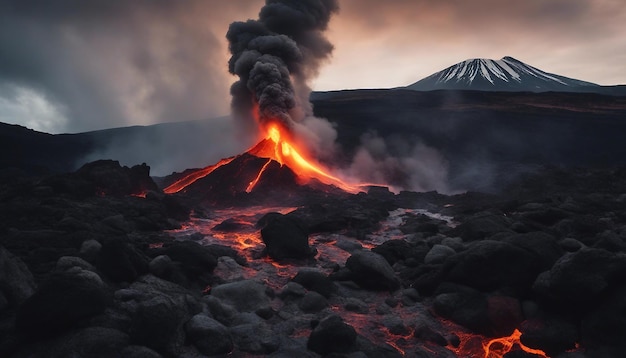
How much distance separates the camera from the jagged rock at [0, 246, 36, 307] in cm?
569

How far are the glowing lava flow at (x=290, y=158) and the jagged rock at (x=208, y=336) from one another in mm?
18875

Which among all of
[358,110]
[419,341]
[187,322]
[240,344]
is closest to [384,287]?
[419,341]

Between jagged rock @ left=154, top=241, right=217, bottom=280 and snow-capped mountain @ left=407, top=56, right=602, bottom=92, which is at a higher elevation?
snow-capped mountain @ left=407, top=56, right=602, bottom=92

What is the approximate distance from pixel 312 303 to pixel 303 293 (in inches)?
20.2

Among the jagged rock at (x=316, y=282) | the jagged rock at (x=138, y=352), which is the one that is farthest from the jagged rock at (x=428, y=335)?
the jagged rock at (x=138, y=352)

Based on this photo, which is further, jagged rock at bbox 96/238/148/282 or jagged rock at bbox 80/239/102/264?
jagged rock at bbox 80/239/102/264

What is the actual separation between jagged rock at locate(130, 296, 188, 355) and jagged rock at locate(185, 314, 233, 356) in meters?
0.23

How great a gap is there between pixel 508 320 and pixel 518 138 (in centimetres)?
4103

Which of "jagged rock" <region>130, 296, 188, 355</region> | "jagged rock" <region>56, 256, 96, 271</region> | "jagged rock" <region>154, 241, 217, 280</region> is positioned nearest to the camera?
"jagged rock" <region>130, 296, 188, 355</region>

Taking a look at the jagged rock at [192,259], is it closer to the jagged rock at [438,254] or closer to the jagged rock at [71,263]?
the jagged rock at [71,263]

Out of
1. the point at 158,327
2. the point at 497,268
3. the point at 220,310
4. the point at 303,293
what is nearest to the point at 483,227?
the point at 497,268

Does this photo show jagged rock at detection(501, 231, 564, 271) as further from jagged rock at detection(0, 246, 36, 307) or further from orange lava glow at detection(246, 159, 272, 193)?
orange lava glow at detection(246, 159, 272, 193)

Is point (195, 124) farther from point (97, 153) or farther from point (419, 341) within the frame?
point (419, 341)

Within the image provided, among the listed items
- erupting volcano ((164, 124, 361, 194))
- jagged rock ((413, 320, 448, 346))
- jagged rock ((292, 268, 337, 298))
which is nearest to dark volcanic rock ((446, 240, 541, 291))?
jagged rock ((413, 320, 448, 346))
